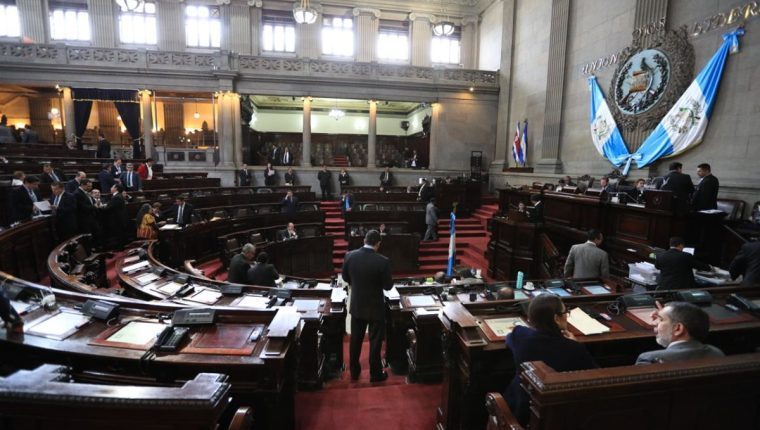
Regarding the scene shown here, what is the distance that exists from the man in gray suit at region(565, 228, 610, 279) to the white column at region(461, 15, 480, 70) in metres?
16.0

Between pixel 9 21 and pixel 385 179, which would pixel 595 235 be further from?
pixel 9 21

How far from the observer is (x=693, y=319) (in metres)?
1.91

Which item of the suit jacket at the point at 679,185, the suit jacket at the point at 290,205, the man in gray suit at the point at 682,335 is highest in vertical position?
the suit jacket at the point at 679,185

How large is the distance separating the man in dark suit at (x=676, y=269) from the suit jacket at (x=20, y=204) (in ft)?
31.2

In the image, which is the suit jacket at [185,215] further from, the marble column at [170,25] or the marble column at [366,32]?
the marble column at [366,32]

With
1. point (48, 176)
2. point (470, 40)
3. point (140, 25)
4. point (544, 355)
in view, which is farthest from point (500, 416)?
point (140, 25)

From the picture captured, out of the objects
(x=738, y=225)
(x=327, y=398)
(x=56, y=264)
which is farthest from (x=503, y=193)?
(x=56, y=264)

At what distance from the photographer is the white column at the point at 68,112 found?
44.9 feet

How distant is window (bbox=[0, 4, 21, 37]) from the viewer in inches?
576

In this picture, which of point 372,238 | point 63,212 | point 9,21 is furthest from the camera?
point 9,21

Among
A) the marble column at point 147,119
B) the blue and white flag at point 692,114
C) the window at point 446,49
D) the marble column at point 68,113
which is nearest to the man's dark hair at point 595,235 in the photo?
the blue and white flag at point 692,114

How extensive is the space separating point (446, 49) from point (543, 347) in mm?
19056

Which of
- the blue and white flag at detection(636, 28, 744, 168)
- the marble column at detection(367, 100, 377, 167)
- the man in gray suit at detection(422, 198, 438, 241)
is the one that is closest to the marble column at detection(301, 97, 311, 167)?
the marble column at detection(367, 100, 377, 167)

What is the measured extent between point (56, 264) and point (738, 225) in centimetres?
989
